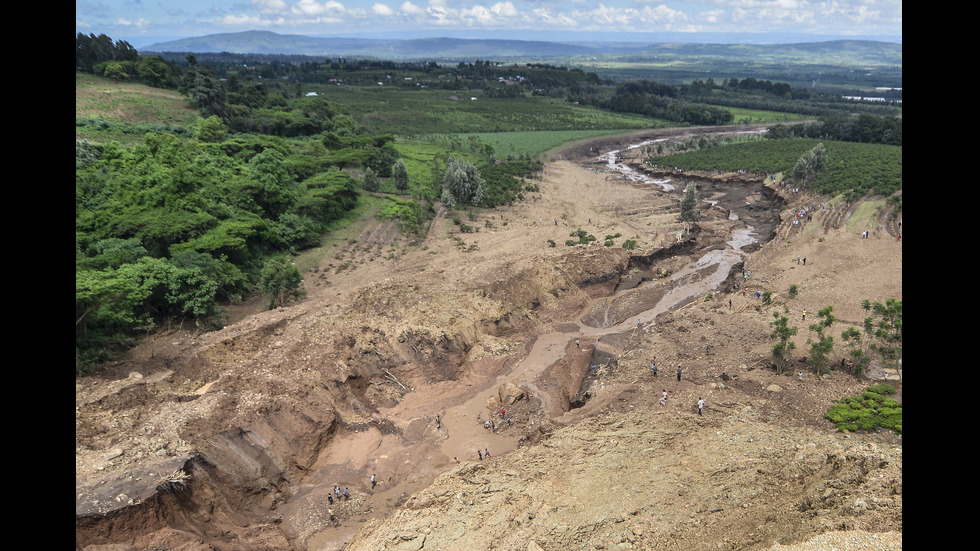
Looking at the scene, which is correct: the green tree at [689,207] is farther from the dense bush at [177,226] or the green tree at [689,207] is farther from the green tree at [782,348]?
the dense bush at [177,226]

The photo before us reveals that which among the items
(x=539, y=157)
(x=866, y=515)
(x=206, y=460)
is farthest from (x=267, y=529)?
(x=539, y=157)

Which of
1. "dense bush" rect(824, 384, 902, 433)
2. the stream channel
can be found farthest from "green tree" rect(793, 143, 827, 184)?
"dense bush" rect(824, 384, 902, 433)

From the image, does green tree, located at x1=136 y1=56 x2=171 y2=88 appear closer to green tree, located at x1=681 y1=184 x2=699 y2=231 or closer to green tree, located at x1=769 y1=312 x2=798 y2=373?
green tree, located at x1=681 y1=184 x2=699 y2=231

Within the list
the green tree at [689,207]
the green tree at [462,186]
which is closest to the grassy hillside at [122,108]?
the green tree at [462,186]

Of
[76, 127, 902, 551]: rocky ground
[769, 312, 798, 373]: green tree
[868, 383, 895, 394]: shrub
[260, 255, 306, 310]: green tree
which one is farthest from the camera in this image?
[260, 255, 306, 310]: green tree

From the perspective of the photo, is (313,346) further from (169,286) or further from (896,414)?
(896,414)

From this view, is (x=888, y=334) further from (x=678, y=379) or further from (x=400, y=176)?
(x=400, y=176)
